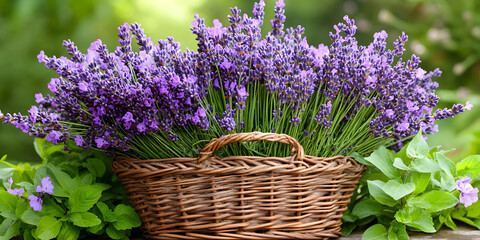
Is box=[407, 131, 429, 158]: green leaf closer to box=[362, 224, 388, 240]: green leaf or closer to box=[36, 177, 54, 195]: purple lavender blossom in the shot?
box=[362, 224, 388, 240]: green leaf

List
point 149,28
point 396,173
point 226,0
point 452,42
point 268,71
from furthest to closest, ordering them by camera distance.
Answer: point 226,0 → point 149,28 → point 452,42 → point 396,173 → point 268,71

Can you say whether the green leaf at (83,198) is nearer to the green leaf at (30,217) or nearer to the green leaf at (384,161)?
the green leaf at (30,217)

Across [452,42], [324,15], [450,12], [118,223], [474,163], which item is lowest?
[118,223]

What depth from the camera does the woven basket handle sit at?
804 mm

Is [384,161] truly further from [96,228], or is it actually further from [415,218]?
[96,228]

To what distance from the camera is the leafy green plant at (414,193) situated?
35.0 inches

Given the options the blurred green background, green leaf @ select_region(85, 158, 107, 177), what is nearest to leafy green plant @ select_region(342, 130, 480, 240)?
green leaf @ select_region(85, 158, 107, 177)

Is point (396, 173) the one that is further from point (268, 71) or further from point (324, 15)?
point (324, 15)

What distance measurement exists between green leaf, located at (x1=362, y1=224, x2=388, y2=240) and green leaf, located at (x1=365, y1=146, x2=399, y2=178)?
0.11 m

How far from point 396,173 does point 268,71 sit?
36 cm

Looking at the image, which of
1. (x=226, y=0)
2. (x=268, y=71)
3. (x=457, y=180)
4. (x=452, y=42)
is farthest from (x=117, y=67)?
(x=226, y=0)

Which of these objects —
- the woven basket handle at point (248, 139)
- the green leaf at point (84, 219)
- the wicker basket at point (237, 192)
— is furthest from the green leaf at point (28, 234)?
the woven basket handle at point (248, 139)

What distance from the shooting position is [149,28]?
4.51m

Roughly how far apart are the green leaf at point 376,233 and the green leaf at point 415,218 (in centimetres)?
4
